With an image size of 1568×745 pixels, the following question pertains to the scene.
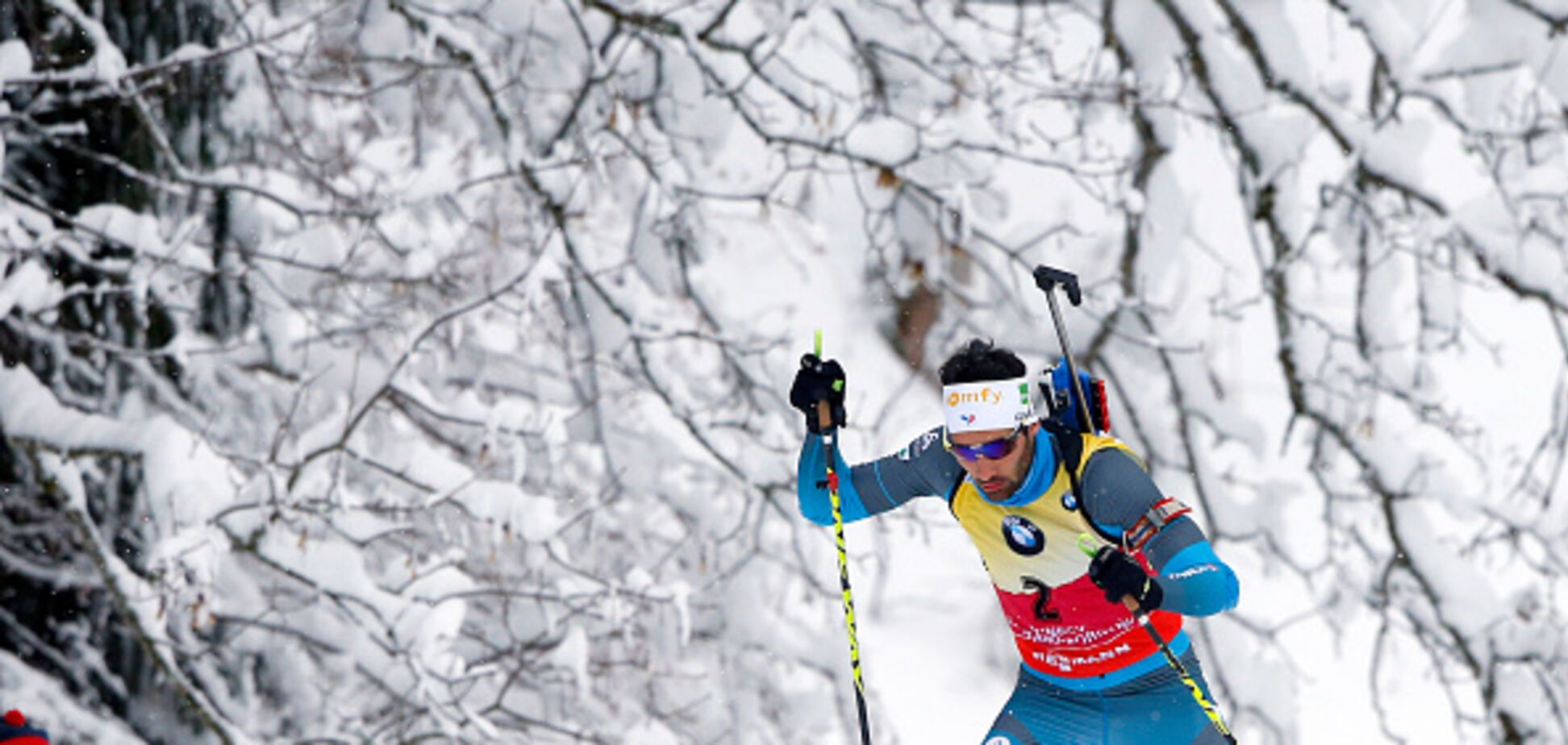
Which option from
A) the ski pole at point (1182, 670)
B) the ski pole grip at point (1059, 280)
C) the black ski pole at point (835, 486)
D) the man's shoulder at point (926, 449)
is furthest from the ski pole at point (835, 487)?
the ski pole at point (1182, 670)

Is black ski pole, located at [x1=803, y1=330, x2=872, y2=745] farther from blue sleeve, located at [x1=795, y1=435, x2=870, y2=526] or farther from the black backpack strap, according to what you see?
the black backpack strap

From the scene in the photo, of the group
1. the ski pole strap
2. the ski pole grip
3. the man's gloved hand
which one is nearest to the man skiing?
the ski pole strap

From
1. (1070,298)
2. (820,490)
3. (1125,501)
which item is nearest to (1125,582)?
(1125,501)

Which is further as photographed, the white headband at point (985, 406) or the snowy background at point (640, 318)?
the snowy background at point (640, 318)

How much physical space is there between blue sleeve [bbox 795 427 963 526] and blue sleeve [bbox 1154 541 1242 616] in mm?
895

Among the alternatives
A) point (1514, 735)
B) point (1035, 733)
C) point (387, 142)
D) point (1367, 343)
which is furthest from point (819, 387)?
point (1514, 735)

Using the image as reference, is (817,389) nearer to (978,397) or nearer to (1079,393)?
(978,397)

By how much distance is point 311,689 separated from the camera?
674cm

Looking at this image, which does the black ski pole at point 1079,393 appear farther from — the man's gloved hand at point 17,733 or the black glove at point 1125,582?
the man's gloved hand at point 17,733

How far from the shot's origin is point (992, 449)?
3.93 metres

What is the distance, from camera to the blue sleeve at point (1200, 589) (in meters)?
3.52

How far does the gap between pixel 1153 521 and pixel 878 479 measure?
935mm

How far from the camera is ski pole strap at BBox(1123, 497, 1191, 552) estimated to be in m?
3.78

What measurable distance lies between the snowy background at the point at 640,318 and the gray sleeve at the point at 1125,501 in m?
2.02
